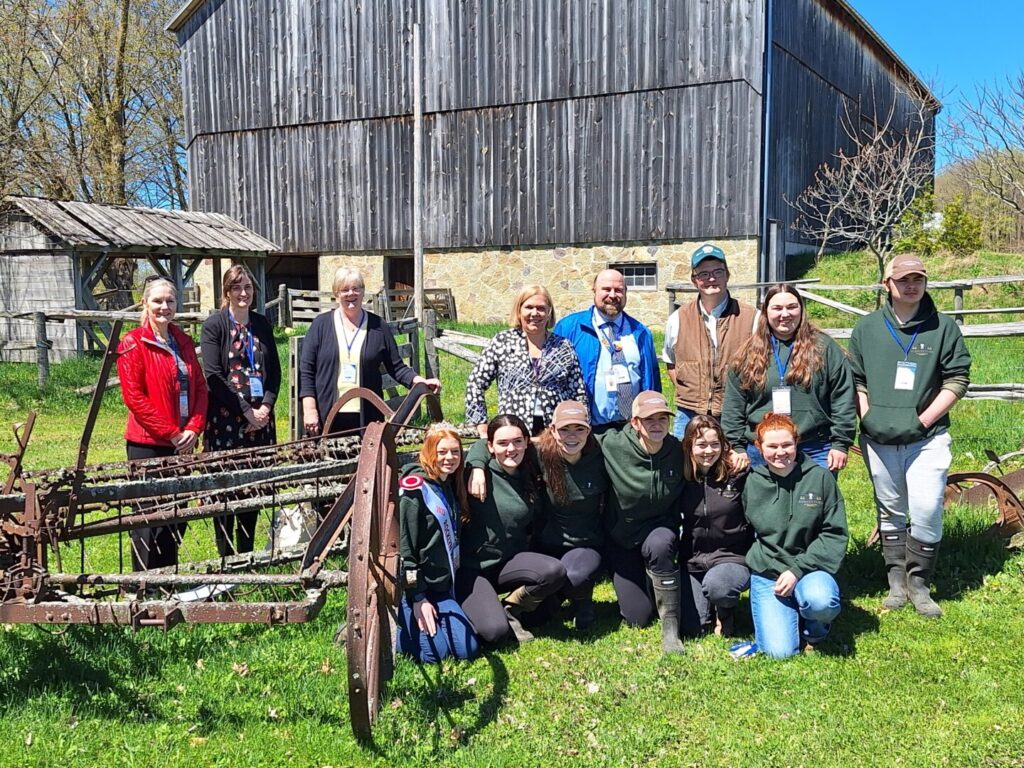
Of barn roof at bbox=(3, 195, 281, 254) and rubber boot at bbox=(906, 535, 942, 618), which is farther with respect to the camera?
barn roof at bbox=(3, 195, 281, 254)

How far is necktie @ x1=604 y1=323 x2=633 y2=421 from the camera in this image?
15.9 ft

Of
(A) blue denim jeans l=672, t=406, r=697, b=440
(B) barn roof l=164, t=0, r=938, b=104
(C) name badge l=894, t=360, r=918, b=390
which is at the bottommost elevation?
(A) blue denim jeans l=672, t=406, r=697, b=440

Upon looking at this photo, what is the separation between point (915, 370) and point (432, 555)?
2.61m

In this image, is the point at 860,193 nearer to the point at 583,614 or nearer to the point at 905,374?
the point at 905,374

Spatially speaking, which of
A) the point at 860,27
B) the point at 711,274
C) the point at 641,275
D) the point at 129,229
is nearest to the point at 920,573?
the point at 711,274

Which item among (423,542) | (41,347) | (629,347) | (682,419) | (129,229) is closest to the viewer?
(423,542)

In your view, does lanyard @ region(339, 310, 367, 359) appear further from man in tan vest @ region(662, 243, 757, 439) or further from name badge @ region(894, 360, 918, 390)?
name badge @ region(894, 360, 918, 390)

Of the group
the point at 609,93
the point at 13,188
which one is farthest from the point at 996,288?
the point at 13,188

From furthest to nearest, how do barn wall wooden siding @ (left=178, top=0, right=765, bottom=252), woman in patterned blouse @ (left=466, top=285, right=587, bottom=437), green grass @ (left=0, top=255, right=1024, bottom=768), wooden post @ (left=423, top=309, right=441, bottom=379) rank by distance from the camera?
barn wall wooden siding @ (left=178, top=0, right=765, bottom=252)
wooden post @ (left=423, top=309, right=441, bottom=379)
woman in patterned blouse @ (left=466, top=285, right=587, bottom=437)
green grass @ (left=0, top=255, right=1024, bottom=768)

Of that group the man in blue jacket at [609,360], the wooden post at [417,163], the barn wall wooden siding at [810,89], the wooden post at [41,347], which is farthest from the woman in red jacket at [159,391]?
the barn wall wooden siding at [810,89]

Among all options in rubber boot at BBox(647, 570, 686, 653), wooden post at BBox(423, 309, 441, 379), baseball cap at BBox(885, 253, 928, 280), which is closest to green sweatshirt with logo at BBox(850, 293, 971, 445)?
baseball cap at BBox(885, 253, 928, 280)

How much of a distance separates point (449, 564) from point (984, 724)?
2388 millimetres

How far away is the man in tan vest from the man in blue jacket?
204 mm

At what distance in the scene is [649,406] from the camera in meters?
4.21
